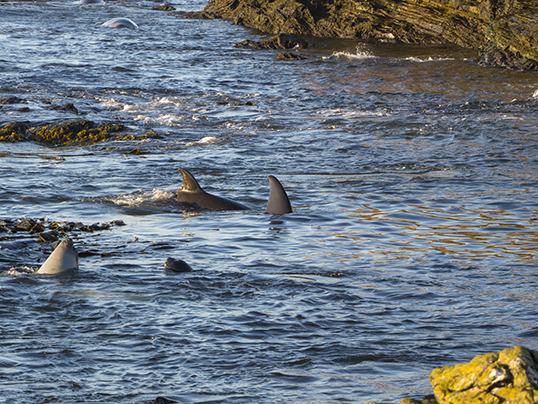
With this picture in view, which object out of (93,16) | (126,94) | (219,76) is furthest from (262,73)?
(93,16)

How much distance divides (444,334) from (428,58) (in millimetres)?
23789

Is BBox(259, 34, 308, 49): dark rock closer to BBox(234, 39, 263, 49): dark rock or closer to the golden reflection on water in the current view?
BBox(234, 39, 263, 49): dark rock

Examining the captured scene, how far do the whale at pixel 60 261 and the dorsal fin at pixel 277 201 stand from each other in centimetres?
375

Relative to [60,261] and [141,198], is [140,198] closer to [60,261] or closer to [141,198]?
[141,198]

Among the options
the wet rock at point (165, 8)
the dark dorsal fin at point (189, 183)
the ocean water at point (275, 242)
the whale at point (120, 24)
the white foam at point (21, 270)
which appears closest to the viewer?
the ocean water at point (275, 242)

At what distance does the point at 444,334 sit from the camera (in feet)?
21.1

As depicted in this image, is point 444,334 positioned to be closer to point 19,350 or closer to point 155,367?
point 155,367

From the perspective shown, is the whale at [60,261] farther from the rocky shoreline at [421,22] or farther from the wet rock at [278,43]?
the wet rock at [278,43]

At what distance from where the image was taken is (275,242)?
9.58 m

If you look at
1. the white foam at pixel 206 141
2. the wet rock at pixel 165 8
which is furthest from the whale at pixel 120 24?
the white foam at pixel 206 141

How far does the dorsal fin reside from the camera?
10.9 m

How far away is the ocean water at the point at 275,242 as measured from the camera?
575cm

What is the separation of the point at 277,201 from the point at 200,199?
126 centimetres

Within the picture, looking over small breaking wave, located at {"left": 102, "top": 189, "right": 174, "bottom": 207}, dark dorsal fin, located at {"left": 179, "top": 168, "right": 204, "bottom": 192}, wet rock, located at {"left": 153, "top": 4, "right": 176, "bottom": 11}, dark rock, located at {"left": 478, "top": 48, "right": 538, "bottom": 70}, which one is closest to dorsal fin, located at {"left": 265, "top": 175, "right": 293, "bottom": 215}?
dark dorsal fin, located at {"left": 179, "top": 168, "right": 204, "bottom": 192}
